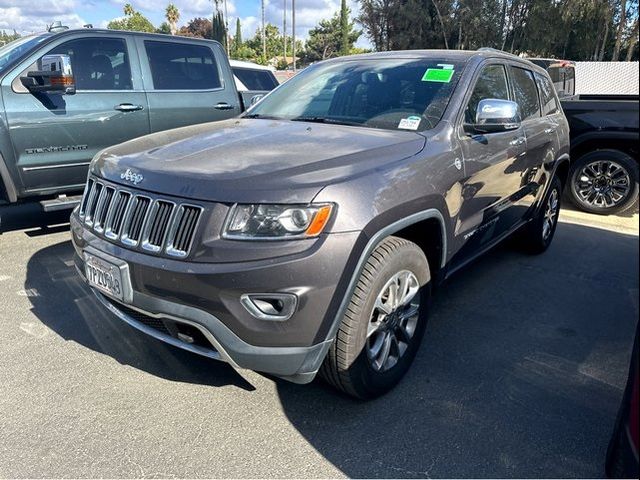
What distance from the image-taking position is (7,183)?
4.61 meters

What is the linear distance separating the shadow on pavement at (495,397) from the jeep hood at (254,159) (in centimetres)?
119

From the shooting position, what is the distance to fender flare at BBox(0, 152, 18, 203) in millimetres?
4559

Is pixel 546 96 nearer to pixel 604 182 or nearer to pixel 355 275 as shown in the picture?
pixel 604 182

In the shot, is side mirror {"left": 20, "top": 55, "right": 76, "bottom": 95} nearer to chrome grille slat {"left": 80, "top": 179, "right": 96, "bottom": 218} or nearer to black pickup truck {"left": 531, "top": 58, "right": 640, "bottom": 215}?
chrome grille slat {"left": 80, "top": 179, "right": 96, "bottom": 218}

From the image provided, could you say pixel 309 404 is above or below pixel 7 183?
below

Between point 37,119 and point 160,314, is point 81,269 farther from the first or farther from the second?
point 37,119

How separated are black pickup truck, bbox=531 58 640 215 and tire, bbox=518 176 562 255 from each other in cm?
160

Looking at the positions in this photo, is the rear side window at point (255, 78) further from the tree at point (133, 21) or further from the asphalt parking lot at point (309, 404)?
the tree at point (133, 21)

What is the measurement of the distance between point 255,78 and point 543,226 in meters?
6.14

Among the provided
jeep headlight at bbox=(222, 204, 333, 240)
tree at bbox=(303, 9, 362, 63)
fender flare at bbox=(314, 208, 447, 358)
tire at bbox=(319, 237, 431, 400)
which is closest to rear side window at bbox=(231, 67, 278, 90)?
tire at bbox=(319, 237, 431, 400)

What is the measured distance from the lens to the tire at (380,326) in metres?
2.38

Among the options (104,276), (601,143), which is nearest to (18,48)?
(104,276)

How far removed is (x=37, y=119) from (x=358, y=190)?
148 inches

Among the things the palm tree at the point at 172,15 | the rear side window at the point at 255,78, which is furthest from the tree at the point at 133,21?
the rear side window at the point at 255,78
